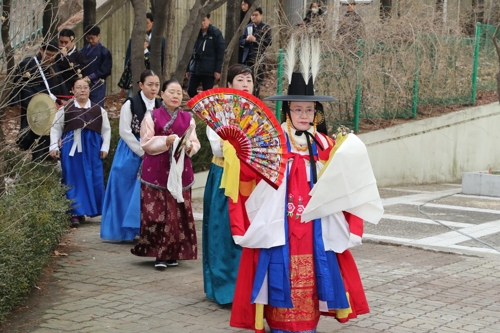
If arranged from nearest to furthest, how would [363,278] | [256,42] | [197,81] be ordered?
[363,278]
[197,81]
[256,42]

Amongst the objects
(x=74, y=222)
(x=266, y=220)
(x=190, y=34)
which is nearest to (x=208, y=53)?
(x=190, y=34)

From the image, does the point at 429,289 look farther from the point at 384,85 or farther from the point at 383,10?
the point at 383,10

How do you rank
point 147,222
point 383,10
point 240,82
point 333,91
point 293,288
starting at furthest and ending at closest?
point 383,10, point 333,91, point 147,222, point 240,82, point 293,288

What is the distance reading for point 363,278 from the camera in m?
7.39

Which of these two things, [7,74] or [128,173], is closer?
[7,74]

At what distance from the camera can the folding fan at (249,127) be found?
16.8 feet

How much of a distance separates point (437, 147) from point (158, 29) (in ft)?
21.2

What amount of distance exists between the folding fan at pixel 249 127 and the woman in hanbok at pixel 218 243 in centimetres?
107

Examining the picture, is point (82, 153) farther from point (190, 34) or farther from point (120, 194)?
point (190, 34)

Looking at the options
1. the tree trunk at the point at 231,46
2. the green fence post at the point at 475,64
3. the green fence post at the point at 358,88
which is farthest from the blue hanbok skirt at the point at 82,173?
the green fence post at the point at 475,64

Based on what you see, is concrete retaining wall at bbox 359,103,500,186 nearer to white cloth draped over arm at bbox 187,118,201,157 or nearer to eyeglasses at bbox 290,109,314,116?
white cloth draped over arm at bbox 187,118,201,157

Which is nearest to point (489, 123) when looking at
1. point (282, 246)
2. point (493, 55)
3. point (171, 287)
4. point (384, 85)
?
point (493, 55)

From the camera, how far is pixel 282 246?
5086mm

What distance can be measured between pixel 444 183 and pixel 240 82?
9689mm
